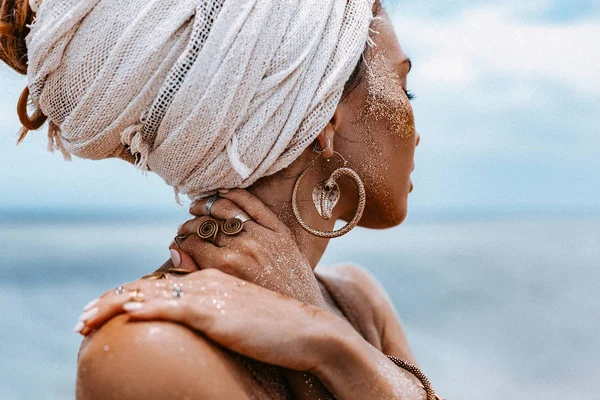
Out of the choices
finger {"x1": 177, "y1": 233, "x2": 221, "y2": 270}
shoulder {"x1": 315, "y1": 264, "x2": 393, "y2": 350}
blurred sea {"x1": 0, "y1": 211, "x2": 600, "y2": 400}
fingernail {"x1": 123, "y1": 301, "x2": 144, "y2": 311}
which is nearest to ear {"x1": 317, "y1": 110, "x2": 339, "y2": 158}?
finger {"x1": 177, "y1": 233, "x2": 221, "y2": 270}

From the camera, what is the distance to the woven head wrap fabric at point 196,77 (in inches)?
70.9

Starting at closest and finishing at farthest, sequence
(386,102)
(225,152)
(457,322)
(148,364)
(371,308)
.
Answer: (148,364)
(225,152)
(386,102)
(371,308)
(457,322)

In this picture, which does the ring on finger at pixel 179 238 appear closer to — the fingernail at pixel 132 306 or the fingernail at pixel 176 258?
the fingernail at pixel 176 258

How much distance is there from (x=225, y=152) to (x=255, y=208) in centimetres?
17

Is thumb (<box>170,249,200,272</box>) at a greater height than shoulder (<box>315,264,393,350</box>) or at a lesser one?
lesser

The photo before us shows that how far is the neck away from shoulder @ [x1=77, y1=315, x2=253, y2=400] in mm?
535

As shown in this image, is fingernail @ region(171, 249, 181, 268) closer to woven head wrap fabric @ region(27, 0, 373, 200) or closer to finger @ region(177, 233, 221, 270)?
finger @ region(177, 233, 221, 270)

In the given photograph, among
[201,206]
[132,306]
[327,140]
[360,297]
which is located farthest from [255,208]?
[360,297]

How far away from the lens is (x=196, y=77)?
181cm

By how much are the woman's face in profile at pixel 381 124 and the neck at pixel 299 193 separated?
95 mm

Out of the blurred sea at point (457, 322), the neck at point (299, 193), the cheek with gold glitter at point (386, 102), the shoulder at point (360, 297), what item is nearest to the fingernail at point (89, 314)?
the neck at point (299, 193)

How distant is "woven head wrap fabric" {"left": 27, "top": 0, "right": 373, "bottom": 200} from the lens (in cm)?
180

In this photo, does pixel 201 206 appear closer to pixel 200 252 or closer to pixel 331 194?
pixel 200 252

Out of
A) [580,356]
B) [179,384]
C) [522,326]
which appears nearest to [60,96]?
[179,384]
